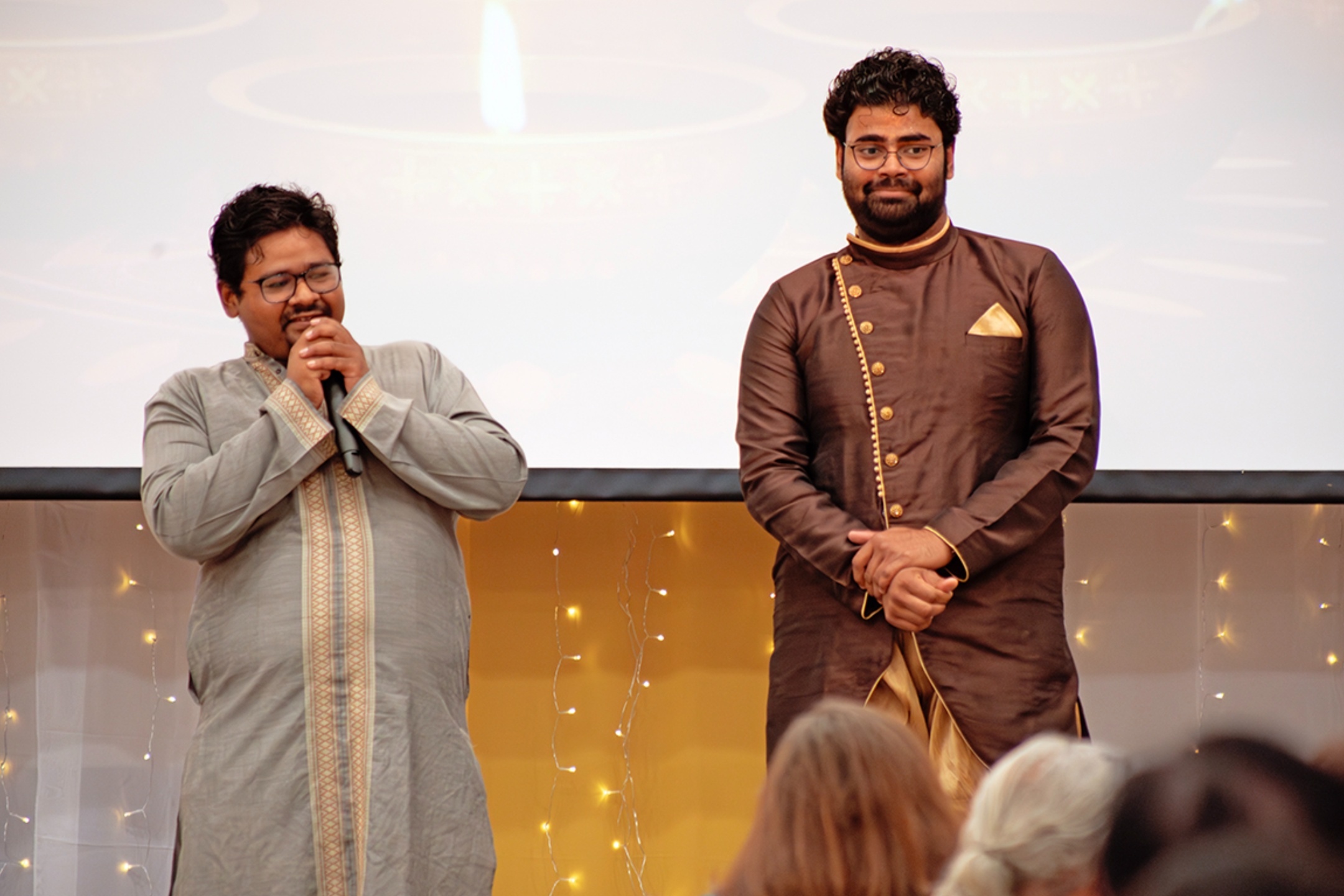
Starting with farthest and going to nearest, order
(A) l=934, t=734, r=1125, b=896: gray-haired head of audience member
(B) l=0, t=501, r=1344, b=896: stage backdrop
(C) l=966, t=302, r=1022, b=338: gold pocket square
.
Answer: (B) l=0, t=501, r=1344, b=896: stage backdrop, (C) l=966, t=302, r=1022, b=338: gold pocket square, (A) l=934, t=734, r=1125, b=896: gray-haired head of audience member

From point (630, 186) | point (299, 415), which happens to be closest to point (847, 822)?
point (299, 415)

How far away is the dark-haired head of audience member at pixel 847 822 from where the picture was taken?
4.03ft

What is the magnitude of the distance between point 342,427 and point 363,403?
0.16ft

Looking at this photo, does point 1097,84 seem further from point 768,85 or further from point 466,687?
point 466,687

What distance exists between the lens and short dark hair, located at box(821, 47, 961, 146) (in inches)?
91.9

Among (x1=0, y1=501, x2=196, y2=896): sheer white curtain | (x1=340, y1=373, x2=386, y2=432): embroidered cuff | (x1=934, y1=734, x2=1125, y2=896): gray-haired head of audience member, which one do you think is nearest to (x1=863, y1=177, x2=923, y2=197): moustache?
(x1=340, y1=373, x2=386, y2=432): embroidered cuff

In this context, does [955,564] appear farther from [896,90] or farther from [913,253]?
[896,90]

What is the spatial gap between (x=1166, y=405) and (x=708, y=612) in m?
1.15

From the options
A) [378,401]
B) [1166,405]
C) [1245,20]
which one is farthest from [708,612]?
[1245,20]

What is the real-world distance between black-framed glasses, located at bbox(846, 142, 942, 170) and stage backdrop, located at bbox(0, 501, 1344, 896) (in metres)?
1.27

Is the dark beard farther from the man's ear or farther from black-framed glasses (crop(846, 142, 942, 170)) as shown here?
the man's ear

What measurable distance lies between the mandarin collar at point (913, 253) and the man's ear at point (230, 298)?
1.06m

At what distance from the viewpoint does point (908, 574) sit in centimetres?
212

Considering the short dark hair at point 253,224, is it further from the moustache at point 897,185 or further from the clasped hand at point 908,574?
the clasped hand at point 908,574
